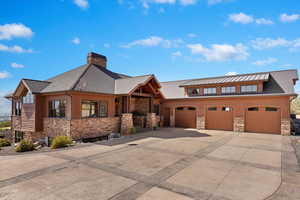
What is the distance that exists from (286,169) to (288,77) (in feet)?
46.2

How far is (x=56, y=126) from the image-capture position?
12.6m

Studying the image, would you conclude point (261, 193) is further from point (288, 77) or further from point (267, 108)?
point (288, 77)

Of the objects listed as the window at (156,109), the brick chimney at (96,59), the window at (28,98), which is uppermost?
the brick chimney at (96,59)

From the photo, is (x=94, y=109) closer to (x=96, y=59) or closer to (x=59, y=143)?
(x=59, y=143)

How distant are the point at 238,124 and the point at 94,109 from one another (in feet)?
46.1

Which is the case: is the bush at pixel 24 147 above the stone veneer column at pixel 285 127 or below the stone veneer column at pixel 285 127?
below

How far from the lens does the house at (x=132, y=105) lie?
12.7 m

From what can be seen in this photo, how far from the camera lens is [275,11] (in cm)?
988

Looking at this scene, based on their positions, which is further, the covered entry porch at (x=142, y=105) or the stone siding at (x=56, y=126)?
the covered entry porch at (x=142, y=105)

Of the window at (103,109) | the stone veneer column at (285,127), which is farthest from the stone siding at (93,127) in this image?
the stone veneer column at (285,127)

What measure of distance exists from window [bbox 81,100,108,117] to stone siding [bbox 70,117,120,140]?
1.71 feet

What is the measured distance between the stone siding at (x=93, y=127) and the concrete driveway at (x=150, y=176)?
12.2 ft

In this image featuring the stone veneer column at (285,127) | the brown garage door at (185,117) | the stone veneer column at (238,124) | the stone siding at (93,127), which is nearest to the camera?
the stone siding at (93,127)

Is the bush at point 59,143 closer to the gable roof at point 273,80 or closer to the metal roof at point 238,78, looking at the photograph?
the gable roof at point 273,80
